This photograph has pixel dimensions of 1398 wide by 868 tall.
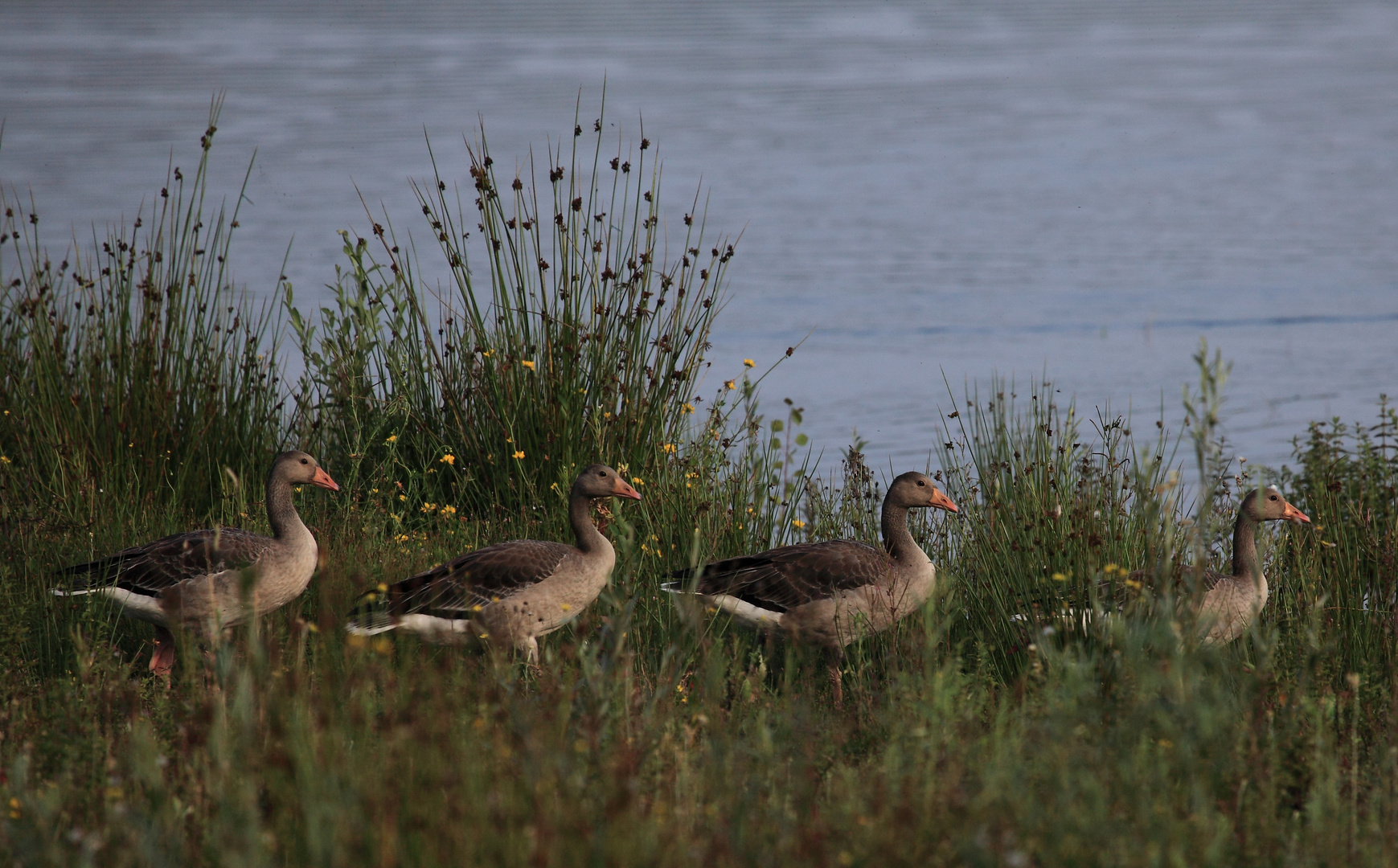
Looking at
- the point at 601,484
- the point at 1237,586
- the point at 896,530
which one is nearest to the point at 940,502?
the point at 896,530

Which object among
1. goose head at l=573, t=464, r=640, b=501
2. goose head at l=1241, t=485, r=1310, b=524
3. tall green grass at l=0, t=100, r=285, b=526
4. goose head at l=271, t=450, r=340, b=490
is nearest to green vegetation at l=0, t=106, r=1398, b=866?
tall green grass at l=0, t=100, r=285, b=526

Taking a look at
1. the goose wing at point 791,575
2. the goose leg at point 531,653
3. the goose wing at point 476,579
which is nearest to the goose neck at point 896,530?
the goose wing at point 791,575

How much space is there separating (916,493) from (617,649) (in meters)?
3.43

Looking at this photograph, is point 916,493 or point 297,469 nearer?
point 297,469

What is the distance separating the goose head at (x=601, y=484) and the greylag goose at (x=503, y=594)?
0.17 m

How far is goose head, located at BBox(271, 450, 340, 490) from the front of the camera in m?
6.27

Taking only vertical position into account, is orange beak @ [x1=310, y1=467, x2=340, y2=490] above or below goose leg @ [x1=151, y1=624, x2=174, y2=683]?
above

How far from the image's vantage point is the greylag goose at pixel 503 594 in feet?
18.4

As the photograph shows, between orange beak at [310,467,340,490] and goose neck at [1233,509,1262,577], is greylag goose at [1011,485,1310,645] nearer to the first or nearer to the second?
goose neck at [1233,509,1262,577]

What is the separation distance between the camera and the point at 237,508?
7.49 metres

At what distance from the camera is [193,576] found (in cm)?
564

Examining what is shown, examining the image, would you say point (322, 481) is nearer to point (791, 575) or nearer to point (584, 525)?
point (584, 525)

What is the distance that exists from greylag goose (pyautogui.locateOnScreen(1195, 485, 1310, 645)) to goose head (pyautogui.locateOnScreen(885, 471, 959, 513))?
1.27 metres

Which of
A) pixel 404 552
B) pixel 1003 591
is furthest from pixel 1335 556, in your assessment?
pixel 404 552
